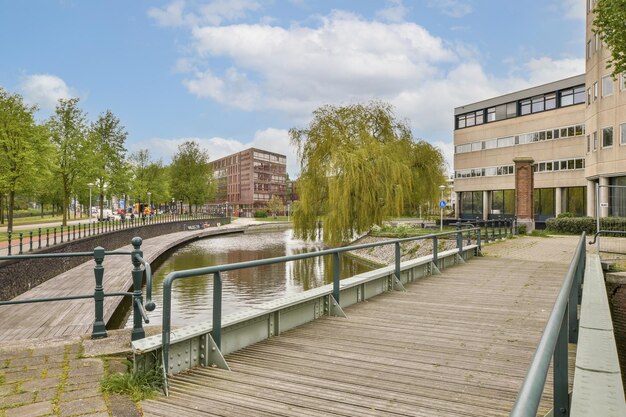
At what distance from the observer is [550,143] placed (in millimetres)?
48938

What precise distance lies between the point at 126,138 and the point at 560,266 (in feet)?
156

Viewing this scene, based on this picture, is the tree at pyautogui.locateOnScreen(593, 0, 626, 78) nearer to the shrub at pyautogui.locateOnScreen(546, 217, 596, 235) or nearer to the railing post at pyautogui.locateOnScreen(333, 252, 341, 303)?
the railing post at pyautogui.locateOnScreen(333, 252, 341, 303)

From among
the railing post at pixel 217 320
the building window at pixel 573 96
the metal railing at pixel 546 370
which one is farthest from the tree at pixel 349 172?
the metal railing at pixel 546 370

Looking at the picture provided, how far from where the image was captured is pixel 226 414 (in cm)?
394

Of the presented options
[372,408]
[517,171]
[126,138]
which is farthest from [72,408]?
[126,138]

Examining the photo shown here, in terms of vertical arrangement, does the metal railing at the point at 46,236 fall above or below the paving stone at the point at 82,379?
above

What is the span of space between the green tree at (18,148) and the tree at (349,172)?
16.1 metres

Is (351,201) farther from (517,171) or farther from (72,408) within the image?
(72,408)

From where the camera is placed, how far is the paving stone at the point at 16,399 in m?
4.11

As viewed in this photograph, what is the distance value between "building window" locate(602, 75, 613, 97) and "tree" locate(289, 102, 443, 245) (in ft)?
46.4

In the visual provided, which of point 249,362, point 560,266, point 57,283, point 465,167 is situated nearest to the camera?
point 249,362

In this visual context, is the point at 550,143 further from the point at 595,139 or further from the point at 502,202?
the point at 595,139

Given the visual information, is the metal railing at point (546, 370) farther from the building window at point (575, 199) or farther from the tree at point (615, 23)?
the building window at point (575, 199)

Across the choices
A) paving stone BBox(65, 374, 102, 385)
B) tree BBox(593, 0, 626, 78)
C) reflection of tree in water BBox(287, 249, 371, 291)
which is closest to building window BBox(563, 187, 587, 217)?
reflection of tree in water BBox(287, 249, 371, 291)
